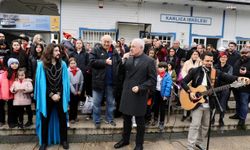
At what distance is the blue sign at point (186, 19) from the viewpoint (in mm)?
12695

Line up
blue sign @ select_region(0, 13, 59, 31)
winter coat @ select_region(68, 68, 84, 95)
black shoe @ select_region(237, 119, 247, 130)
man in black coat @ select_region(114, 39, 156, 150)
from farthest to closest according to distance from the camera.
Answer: blue sign @ select_region(0, 13, 59, 31) < black shoe @ select_region(237, 119, 247, 130) < winter coat @ select_region(68, 68, 84, 95) < man in black coat @ select_region(114, 39, 156, 150)

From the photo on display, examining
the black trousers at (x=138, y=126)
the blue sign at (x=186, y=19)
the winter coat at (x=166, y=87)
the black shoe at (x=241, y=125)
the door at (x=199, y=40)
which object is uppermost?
the blue sign at (x=186, y=19)

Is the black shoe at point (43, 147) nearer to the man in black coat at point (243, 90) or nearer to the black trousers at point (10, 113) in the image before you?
the black trousers at point (10, 113)

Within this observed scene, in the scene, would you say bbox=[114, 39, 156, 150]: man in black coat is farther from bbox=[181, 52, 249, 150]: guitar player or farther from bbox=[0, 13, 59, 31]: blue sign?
bbox=[0, 13, 59, 31]: blue sign

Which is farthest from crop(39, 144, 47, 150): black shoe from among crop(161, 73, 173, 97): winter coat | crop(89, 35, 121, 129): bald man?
crop(161, 73, 173, 97): winter coat

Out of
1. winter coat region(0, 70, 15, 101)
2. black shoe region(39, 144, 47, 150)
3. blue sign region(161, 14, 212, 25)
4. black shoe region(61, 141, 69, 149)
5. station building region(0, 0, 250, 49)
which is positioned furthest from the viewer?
blue sign region(161, 14, 212, 25)

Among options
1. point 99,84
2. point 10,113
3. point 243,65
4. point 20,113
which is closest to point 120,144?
point 99,84

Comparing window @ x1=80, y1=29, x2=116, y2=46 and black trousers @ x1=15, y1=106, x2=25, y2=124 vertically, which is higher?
window @ x1=80, y1=29, x2=116, y2=46

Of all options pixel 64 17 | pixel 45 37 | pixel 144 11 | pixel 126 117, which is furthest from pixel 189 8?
pixel 126 117

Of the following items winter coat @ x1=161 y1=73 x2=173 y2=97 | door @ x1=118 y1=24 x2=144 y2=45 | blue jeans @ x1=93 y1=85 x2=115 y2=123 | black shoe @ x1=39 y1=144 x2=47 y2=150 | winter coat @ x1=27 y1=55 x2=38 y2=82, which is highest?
door @ x1=118 y1=24 x2=144 y2=45

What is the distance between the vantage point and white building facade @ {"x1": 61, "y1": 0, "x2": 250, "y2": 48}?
11.8 m

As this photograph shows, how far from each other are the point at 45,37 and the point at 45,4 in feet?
4.61

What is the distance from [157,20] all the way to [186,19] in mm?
1481

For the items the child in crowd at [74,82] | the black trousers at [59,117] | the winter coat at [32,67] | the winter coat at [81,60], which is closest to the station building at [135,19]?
the winter coat at [81,60]
